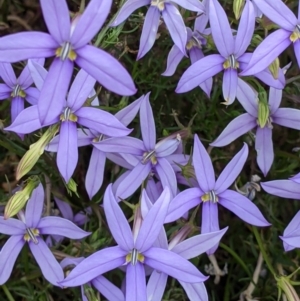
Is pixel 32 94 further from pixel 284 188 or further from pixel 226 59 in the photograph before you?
pixel 284 188

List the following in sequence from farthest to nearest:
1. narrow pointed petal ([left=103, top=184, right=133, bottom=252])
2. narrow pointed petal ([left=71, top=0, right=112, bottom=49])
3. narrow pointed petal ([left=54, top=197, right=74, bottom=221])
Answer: narrow pointed petal ([left=54, top=197, right=74, bottom=221]), narrow pointed petal ([left=103, top=184, right=133, bottom=252]), narrow pointed petal ([left=71, top=0, right=112, bottom=49])

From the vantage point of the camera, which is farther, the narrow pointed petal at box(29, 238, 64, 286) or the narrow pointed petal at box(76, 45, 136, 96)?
the narrow pointed petal at box(29, 238, 64, 286)

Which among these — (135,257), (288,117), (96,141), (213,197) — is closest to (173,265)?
(135,257)

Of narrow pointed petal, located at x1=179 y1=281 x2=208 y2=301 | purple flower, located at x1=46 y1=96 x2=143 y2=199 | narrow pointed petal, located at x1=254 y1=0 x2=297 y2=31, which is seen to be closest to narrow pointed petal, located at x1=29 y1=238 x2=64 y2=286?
purple flower, located at x1=46 y1=96 x2=143 y2=199

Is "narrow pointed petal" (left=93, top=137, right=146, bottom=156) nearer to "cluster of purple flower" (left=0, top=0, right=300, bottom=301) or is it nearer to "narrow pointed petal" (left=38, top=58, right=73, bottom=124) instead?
"cluster of purple flower" (left=0, top=0, right=300, bottom=301)

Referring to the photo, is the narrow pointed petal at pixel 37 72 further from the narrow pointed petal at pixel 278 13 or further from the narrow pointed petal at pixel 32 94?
the narrow pointed petal at pixel 278 13

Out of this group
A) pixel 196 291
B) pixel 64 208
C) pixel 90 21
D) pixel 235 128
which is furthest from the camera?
pixel 64 208
